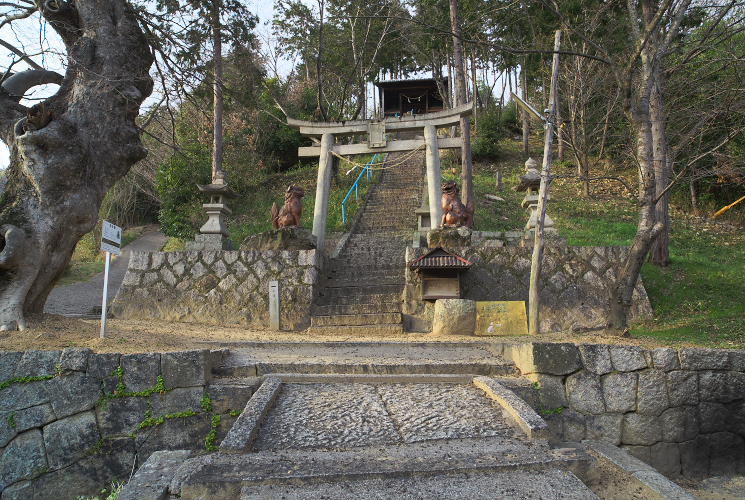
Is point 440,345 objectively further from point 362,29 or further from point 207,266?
point 362,29

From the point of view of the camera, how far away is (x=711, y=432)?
178 inches

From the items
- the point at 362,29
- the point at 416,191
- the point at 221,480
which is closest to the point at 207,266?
the point at 221,480

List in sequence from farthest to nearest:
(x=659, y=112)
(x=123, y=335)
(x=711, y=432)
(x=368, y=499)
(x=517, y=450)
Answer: (x=659, y=112), (x=123, y=335), (x=711, y=432), (x=517, y=450), (x=368, y=499)

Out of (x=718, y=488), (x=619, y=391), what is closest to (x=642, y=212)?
(x=619, y=391)

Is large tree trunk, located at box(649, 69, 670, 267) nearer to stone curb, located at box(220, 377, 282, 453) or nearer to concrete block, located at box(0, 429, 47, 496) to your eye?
stone curb, located at box(220, 377, 282, 453)

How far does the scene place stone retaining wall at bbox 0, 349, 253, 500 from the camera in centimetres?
406

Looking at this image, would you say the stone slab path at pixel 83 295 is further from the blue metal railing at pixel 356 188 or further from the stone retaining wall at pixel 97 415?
the blue metal railing at pixel 356 188

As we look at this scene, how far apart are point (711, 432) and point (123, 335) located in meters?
6.53

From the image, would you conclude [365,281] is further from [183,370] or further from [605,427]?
[605,427]

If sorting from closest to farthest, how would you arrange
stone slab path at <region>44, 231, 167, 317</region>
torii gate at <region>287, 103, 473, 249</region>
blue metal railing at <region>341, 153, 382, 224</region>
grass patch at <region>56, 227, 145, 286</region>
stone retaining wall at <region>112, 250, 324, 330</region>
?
stone retaining wall at <region>112, 250, 324, 330</region>
stone slab path at <region>44, 231, 167, 317</region>
torii gate at <region>287, 103, 473, 249</region>
grass patch at <region>56, 227, 145, 286</region>
blue metal railing at <region>341, 153, 382, 224</region>

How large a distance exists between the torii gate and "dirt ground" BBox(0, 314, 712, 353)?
3358 mm

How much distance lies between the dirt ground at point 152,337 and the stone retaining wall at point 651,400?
1.24m

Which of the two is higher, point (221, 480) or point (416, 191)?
point (416, 191)

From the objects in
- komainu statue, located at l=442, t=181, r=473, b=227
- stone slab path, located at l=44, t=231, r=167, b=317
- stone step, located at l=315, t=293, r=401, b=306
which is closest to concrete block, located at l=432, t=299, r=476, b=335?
stone step, located at l=315, t=293, r=401, b=306
